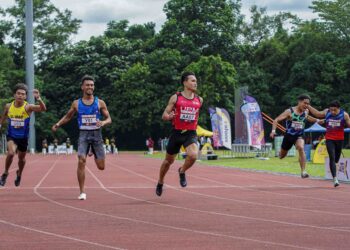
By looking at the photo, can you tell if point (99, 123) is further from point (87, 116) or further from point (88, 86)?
point (88, 86)

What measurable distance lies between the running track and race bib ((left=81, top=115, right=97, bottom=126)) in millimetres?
1360

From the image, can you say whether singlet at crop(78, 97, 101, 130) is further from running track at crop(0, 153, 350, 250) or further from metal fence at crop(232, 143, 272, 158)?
metal fence at crop(232, 143, 272, 158)

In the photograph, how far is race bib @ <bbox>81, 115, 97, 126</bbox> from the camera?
12531 mm

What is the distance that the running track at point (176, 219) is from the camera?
762 cm

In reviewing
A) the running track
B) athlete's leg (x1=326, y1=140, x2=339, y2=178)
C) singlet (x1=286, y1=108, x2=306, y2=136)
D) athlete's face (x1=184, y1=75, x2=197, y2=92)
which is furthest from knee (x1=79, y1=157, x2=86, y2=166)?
athlete's leg (x1=326, y1=140, x2=339, y2=178)

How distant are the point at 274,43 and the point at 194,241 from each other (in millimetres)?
70073

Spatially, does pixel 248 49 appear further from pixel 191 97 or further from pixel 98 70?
pixel 191 97

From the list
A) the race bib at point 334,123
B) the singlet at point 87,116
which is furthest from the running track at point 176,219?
the race bib at point 334,123

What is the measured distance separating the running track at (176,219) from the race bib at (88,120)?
1.36m

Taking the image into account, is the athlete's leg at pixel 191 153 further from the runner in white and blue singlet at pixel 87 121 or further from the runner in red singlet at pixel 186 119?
the runner in white and blue singlet at pixel 87 121

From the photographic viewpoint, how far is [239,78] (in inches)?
2867

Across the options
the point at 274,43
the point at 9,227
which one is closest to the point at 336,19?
the point at 274,43

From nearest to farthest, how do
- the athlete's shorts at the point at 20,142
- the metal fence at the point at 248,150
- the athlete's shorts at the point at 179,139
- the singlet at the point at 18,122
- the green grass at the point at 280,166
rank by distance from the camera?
the athlete's shorts at the point at 179,139 → the singlet at the point at 18,122 → the athlete's shorts at the point at 20,142 → the green grass at the point at 280,166 → the metal fence at the point at 248,150

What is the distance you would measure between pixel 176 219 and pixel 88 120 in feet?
11.4
